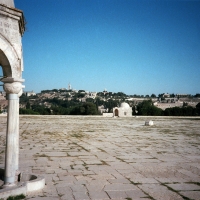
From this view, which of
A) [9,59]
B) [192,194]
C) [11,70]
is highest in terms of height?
[9,59]

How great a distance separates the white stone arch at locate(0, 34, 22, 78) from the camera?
14.5 ft

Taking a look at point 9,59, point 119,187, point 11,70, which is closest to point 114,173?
point 119,187

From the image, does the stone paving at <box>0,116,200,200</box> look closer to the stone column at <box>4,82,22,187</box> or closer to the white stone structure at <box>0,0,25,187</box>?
the stone column at <box>4,82,22,187</box>

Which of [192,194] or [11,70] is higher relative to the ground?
[11,70]

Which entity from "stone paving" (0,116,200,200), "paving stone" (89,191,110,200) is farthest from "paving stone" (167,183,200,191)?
"paving stone" (89,191,110,200)

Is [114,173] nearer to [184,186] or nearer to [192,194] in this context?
[184,186]

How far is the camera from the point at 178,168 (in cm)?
656

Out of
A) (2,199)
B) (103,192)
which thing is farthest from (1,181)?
(103,192)

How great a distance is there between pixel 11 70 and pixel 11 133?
121 centimetres

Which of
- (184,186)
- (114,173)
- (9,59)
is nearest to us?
(9,59)

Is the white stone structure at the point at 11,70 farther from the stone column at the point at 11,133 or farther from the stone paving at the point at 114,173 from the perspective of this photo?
the stone paving at the point at 114,173

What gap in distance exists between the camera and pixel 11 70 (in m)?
4.55

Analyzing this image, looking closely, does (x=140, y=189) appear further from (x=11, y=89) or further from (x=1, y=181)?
→ (x=11, y=89)

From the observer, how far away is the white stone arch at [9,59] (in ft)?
14.5
